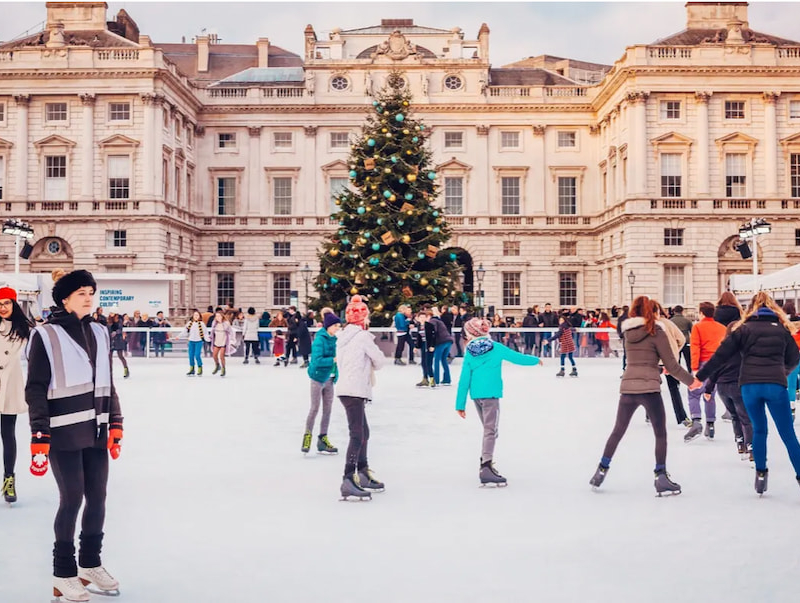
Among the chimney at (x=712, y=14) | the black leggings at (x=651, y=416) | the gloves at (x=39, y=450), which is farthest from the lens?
the chimney at (x=712, y=14)

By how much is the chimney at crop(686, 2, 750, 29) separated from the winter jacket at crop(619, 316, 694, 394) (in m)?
46.5

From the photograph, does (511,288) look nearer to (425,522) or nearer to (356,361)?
(356,361)

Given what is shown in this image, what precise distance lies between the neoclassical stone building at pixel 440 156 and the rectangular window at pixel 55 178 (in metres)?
0.11

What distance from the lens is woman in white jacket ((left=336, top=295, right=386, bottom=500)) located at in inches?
312

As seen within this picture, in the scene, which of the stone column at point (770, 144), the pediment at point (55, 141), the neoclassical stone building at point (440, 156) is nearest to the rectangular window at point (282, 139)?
the neoclassical stone building at point (440, 156)

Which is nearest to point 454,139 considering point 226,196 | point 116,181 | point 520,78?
point 520,78

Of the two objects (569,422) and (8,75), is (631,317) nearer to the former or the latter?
(569,422)

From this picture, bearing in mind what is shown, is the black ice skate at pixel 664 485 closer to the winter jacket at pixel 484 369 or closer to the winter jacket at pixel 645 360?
the winter jacket at pixel 645 360

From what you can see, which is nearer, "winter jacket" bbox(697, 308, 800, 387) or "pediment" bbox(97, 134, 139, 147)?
"winter jacket" bbox(697, 308, 800, 387)

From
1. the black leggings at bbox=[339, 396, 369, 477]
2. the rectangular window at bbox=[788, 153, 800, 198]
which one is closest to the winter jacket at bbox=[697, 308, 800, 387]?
the black leggings at bbox=[339, 396, 369, 477]

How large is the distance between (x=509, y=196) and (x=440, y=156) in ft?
14.6

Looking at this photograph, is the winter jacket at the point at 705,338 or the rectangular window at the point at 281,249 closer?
the winter jacket at the point at 705,338

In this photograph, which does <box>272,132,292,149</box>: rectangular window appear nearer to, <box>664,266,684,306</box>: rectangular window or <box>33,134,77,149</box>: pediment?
<box>33,134,77,149</box>: pediment

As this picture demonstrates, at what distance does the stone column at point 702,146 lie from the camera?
46.0 meters
